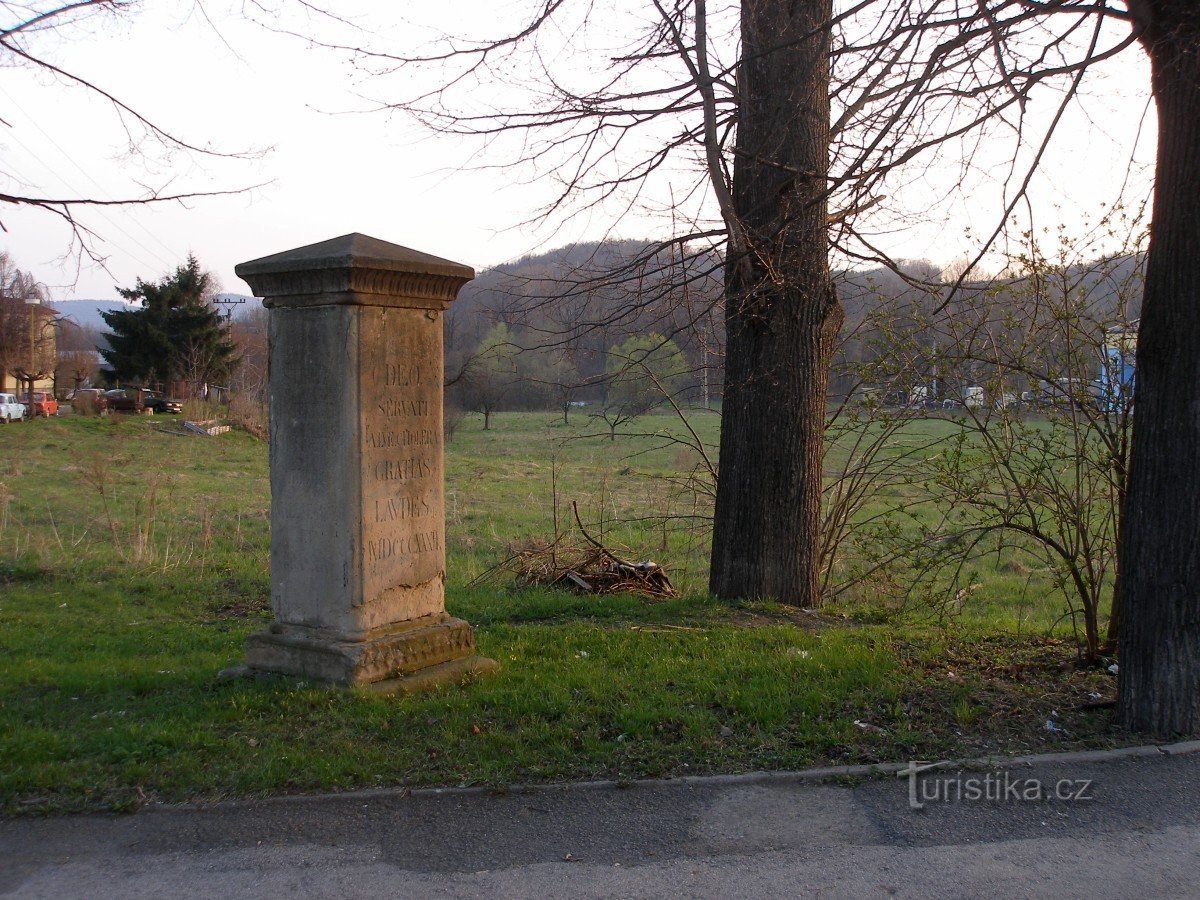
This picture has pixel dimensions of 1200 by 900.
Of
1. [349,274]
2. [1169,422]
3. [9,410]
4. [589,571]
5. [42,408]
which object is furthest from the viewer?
[42,408]

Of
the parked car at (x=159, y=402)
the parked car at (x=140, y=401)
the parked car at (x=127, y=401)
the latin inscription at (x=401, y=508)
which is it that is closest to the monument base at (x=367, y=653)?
the latin inscription at (x=401, y=508)

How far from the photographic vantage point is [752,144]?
823 cm

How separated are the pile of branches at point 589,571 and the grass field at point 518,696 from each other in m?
0.35

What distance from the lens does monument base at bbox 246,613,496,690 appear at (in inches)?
215

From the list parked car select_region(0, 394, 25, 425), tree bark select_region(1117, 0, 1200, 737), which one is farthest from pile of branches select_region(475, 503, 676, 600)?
parked car select_region(0, 394, 25, 425)

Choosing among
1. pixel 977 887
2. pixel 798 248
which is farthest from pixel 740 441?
pixel 977 887

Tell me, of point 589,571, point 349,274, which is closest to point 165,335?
point 589,571

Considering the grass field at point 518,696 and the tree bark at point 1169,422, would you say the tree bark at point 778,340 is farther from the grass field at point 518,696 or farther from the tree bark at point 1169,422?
the tree bark at point 1169,422

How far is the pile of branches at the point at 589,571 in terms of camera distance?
982 cm

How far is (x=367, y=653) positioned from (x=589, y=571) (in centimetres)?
473

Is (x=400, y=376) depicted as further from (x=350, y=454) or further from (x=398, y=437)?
(x=350, y=454)

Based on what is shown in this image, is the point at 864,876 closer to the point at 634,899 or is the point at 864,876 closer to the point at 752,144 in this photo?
the point at 634,899

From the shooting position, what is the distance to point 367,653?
17.9 ft

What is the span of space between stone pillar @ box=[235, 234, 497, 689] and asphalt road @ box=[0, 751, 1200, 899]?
1.44m
